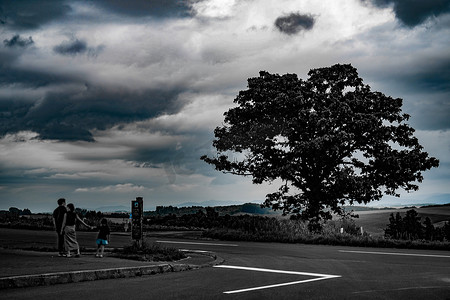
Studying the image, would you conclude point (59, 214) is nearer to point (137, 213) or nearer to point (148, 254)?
point (137, 213)

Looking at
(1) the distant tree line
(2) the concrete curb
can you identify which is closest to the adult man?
(2) the concrete curb

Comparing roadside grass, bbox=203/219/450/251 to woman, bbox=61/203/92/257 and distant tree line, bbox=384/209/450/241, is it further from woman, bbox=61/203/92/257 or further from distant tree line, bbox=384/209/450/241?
woman, bbox=61/203/92/257

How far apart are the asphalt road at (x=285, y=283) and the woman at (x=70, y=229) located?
388cm

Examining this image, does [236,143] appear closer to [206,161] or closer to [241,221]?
[206,161]

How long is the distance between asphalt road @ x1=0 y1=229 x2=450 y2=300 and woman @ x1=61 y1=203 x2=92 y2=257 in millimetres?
3876

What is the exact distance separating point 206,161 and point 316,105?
294 inches

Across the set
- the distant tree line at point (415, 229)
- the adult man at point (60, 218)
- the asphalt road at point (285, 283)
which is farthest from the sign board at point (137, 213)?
the distant tree line at point (415, 229)

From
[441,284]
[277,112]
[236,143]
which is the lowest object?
[441,284]

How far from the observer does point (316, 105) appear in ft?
86.6

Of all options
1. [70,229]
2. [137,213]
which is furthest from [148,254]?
[70,229]

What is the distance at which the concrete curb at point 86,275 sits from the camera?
28.6 ft

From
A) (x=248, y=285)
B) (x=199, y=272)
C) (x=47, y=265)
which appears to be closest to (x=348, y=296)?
(x=248, y=285)

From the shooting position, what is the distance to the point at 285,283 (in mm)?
9391

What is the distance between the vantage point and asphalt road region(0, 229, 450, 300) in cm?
788
